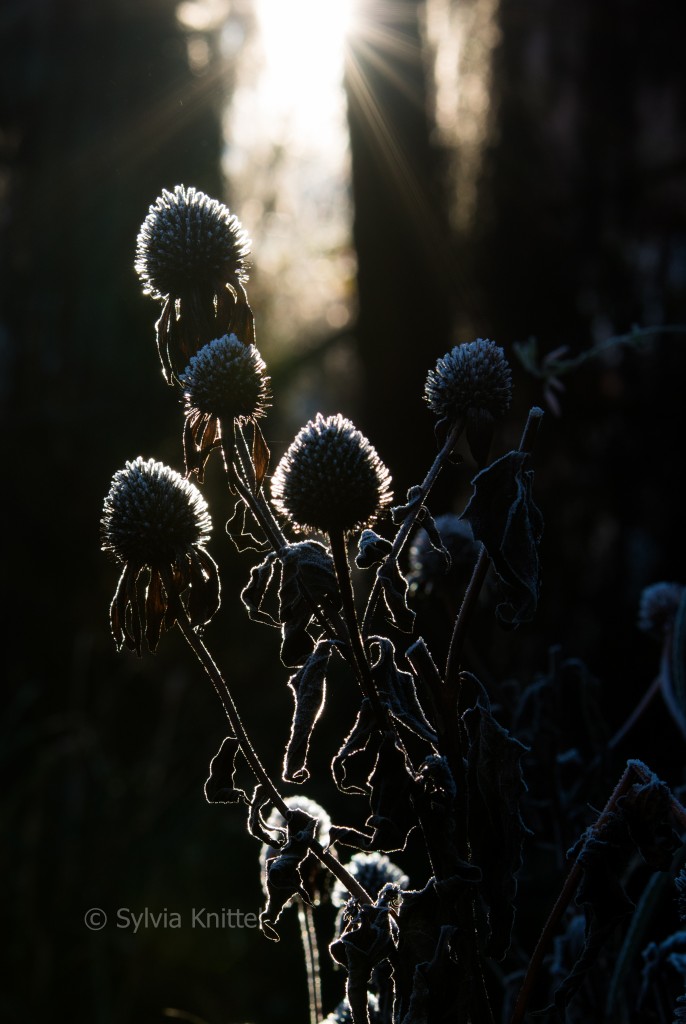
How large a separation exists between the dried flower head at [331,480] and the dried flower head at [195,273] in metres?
0.19

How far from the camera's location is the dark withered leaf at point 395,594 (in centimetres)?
85

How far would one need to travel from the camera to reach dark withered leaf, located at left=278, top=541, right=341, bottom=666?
2.77 ft

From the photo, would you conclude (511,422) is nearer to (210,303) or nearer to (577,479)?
(577,479)

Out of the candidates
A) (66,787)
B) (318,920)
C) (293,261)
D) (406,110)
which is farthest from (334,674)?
(293,261)

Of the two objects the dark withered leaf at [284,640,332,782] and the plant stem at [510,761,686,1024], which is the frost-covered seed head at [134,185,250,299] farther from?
the plant stem at [510,761,686,1024]

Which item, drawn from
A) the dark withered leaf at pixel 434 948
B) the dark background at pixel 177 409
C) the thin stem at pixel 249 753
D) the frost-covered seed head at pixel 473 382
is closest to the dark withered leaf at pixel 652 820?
the dark withered leaf at pixel 434 948

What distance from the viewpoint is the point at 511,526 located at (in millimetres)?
799

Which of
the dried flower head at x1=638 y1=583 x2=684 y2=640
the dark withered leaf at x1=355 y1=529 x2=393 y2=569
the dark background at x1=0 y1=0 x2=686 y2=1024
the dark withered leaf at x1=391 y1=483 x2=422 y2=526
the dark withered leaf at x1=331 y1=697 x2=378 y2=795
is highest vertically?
the dark background at x1=0 y1=0 x2=686 y2=1024

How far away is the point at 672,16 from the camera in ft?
12.4

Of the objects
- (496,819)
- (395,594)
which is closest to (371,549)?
(395,594)

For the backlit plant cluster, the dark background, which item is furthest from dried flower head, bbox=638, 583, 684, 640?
the backlit plant cluster

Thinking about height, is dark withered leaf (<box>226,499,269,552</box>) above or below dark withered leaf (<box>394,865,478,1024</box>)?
above

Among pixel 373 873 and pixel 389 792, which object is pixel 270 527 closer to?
pixel 389 792

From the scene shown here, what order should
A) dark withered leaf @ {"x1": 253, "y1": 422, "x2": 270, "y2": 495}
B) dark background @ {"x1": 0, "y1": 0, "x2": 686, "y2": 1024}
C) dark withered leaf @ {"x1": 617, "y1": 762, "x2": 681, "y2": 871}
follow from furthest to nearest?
dark background @ {"x1": 0, "y1": 0, "x2": 686, "y2": 1024}, dark withered leaf @ {"x1": 253, "y1": 422, "x2": 270, "y2": 495}, dark withered leaf @ {"x1": 617, "y1": 762, "x2": 681, "y2": 871}
